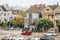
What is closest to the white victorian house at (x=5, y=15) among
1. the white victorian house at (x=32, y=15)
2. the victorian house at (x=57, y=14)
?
the white victorian house at (x=32, y=15)

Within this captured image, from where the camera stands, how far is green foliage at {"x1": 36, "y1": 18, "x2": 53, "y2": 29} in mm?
3945

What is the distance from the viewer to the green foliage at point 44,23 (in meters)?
3.94

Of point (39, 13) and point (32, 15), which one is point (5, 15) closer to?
point (32, 15)

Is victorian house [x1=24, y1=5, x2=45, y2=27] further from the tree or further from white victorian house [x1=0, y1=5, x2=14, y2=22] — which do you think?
white victorian house [x1=0, y1=5, x2=14, y2=22]

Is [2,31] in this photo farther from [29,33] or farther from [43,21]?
[43,21]

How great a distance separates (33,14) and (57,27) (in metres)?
0.46

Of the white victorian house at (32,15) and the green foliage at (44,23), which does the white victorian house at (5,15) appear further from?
the green foliage at (44,23)

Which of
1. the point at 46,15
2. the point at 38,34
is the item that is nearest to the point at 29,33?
the point at 38,34

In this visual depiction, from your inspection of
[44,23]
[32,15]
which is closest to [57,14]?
[44,23]

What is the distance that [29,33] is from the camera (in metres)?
4.06

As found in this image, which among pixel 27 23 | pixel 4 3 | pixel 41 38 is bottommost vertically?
pixel 41 38

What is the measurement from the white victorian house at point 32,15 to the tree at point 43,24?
0.08 metres

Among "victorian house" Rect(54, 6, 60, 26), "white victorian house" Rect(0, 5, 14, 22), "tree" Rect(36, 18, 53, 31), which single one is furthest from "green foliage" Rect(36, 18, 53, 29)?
"white victorian house" Rect(0, 5, 14, 22)

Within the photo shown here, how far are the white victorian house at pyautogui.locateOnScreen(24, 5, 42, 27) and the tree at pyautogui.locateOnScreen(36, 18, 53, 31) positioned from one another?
8 cm
